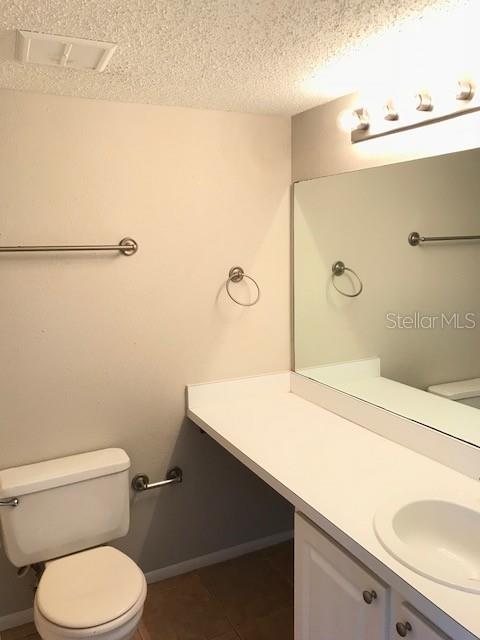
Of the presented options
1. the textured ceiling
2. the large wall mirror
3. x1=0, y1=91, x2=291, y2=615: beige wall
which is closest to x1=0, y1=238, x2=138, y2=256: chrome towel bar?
x1=0, y1=91, x2=291, y2=615: beige wall

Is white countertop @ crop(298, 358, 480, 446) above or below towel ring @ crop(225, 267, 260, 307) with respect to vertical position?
below

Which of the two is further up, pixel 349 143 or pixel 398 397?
pixel 349 143

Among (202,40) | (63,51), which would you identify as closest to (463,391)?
(202,40)

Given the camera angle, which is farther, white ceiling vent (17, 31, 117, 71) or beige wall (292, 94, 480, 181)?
beige wall (292, 94, 480, 181)

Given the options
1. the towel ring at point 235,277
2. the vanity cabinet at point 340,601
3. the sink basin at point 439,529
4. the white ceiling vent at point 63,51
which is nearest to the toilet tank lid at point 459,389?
the sink basin at point 439,529

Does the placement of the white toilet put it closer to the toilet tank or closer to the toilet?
the toilet tank

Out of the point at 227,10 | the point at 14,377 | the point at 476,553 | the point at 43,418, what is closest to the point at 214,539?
the point at 43,418

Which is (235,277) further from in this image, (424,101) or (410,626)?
(410,626)

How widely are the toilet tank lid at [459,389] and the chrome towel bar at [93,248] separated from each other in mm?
1321

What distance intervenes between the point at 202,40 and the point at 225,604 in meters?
2.21

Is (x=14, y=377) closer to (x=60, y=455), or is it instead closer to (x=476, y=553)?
(x=60, y=455)

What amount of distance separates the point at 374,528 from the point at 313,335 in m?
1.23

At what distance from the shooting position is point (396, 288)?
6.63 feet

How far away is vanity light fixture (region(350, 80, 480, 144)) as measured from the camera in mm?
1435
